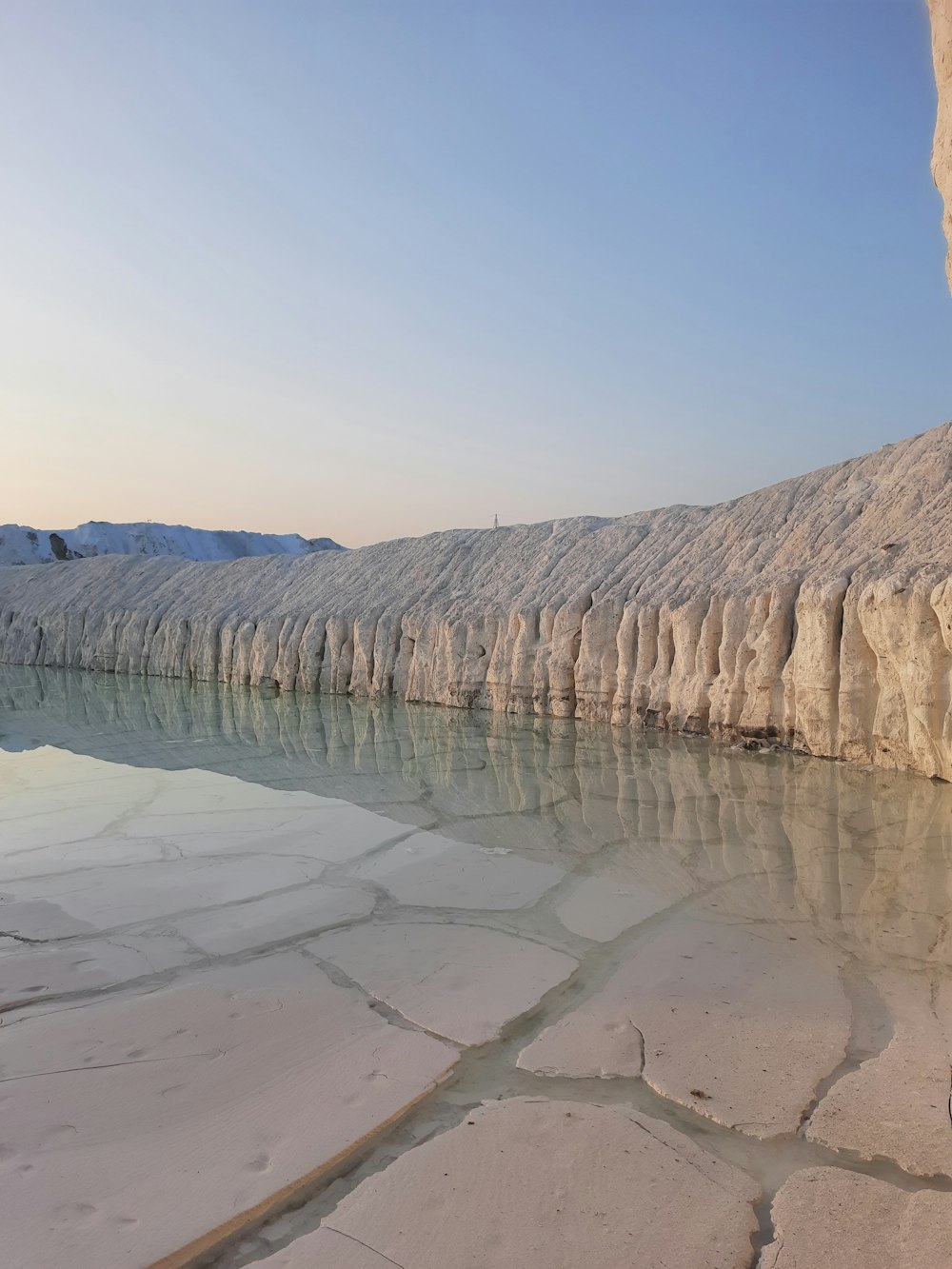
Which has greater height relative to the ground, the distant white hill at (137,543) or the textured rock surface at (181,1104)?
the distant white hill at (137,543)

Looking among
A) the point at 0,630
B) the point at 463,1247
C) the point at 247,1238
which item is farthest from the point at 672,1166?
the point at 0,630

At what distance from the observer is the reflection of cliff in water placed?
13.1 ft

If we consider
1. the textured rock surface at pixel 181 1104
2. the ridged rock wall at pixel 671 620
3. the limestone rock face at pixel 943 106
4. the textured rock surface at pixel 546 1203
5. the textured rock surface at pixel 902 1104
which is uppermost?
the limestone rock face at pixel 943 106

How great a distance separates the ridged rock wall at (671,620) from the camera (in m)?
7.15

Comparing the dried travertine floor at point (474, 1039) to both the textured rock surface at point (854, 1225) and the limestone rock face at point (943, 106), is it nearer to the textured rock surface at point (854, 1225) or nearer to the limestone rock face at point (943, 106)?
the textured rock surface at point (854, 1225)

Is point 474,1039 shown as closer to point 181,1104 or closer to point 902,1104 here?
point 181,1104

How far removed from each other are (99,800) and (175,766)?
1.57 metres

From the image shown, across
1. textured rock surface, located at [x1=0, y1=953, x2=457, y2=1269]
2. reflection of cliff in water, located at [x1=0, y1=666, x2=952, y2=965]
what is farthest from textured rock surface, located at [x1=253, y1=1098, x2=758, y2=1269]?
reflection of cliff in water, located at [x1=0, y1=666, x2=952, y2=965]

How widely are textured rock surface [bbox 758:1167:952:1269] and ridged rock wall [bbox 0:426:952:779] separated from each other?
16.9 feet

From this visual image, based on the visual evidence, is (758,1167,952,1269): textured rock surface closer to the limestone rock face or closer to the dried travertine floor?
the dried travertine floor

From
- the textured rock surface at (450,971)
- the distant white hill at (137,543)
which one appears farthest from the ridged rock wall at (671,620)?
the distant white hill at (137,543)

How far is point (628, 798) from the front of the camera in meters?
6.25

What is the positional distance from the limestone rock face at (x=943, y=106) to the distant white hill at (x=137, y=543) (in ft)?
130

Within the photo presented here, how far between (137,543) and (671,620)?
Answer: 51.9 meters
